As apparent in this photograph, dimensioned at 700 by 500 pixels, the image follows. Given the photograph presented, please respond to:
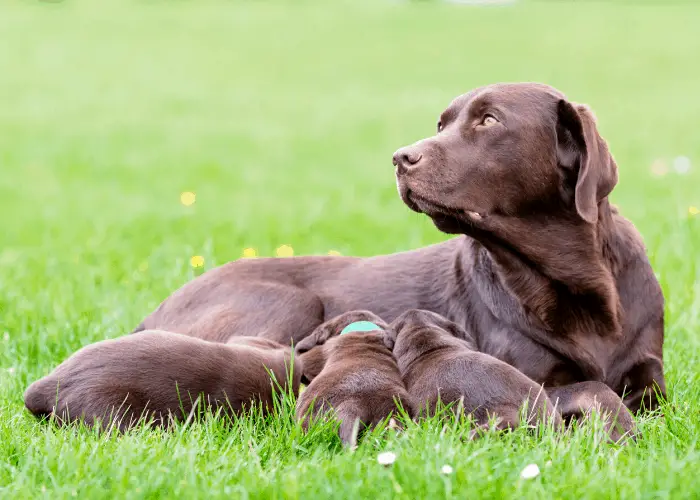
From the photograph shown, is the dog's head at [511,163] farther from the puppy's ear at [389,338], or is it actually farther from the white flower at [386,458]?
the white flower at [386,458]

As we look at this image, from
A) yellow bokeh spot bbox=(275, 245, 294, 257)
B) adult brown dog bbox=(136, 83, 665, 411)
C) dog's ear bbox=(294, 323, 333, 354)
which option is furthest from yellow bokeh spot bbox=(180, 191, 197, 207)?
adult brown dog bbox=(136, 83, 665, 411)

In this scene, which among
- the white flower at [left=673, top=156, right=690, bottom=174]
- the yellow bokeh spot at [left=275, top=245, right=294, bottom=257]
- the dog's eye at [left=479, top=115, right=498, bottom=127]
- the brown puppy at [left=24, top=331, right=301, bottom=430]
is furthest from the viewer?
the white flower at [left=673, top=156, right=690, bottom=174]

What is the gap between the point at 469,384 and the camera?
11.8 ft

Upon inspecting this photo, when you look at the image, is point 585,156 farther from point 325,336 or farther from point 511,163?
point 325,336

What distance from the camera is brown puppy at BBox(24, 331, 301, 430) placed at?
378cm

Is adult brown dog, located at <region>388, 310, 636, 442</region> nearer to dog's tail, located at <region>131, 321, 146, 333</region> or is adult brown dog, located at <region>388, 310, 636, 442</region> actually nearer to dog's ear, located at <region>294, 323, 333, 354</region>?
dog's ear, located at <region>294, 323, 333, 354</region>

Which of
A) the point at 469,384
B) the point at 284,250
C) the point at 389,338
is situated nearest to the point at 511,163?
the point at 389,338

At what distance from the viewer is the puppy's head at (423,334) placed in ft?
13.0

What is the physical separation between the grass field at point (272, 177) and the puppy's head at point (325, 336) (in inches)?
17.0

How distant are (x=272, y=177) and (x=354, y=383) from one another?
→ 23.5 ft

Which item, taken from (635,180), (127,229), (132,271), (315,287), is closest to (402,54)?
(635,180)

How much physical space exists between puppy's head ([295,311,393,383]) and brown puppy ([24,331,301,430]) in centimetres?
25

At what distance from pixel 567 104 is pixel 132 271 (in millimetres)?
3447

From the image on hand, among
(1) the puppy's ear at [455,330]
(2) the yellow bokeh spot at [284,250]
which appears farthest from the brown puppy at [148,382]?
(2) the yellow bokeh spot at [284,250]
